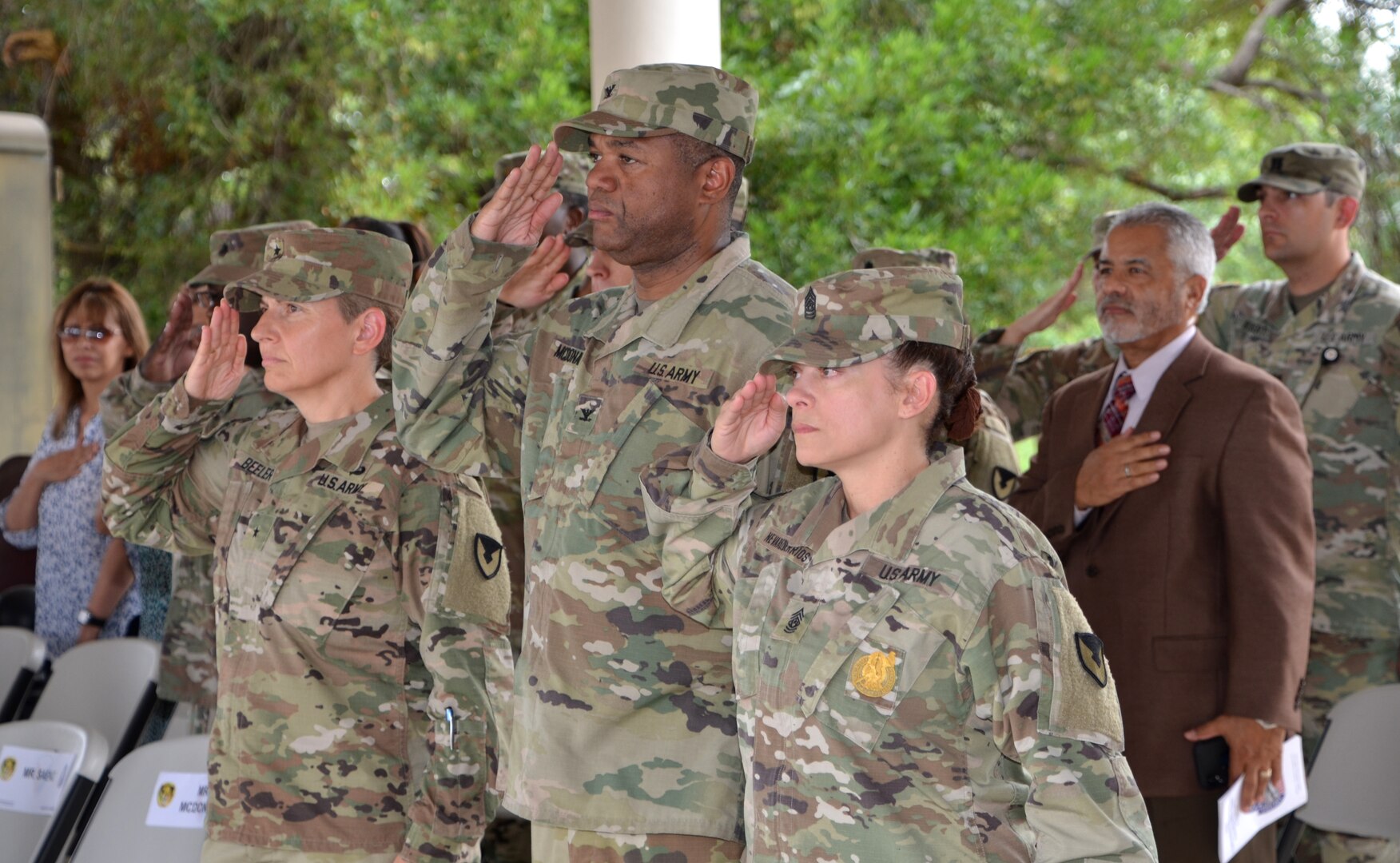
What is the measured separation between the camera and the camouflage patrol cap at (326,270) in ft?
8.91

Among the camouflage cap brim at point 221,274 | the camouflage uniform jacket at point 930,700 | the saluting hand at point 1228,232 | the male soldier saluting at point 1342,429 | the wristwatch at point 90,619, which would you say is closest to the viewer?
the camouflage uniform jacket at point 930,700

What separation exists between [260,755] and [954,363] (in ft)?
4.49

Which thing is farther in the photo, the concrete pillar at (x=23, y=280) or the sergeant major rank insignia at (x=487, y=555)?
the concrete pillar at (x=23, y=280)

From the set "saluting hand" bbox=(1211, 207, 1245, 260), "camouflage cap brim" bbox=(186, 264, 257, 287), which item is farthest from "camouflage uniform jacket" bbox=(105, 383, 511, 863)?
"saluting hand" bbox=(1211, 207, 1245, 260)

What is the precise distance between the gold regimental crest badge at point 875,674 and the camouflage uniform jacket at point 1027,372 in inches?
98.3

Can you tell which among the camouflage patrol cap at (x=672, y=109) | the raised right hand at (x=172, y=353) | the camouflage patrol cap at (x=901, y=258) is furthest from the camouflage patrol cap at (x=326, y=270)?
the camouflage patrol cap at (x=901, y=258)

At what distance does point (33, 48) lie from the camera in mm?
8367

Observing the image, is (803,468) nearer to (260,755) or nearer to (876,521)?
(876,521)

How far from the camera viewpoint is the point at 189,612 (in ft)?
12.3

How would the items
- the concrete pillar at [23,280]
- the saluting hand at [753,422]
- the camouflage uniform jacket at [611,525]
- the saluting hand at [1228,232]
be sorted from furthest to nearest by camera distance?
the concrete pillar at [23,280] → the saluting hand at [1228,232] → the camouflage uniform jacket at [611,525] → the saluting hand at [753,422]

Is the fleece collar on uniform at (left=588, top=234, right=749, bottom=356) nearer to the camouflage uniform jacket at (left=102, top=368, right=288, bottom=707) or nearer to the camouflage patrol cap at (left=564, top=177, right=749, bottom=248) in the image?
the camouflage patrol cap at (left=564, top=177, right=749, bottom=248)

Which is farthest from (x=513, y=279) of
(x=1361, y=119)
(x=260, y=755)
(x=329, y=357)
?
(x=1361, y=119)

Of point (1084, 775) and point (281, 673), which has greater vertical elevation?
point (1084, 775)

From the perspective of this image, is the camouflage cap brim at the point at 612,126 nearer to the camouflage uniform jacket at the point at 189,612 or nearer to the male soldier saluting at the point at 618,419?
the male soldier saluting at the point at 618,419
